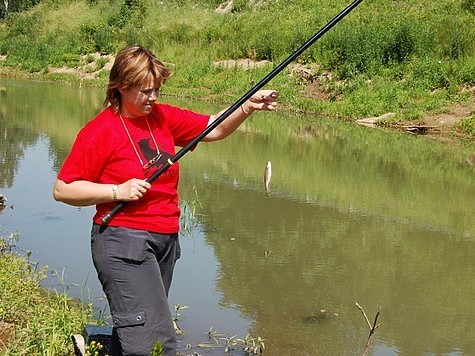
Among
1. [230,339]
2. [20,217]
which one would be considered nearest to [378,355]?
[230,339]

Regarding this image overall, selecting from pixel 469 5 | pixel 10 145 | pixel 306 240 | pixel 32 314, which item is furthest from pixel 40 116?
pixel 32 314

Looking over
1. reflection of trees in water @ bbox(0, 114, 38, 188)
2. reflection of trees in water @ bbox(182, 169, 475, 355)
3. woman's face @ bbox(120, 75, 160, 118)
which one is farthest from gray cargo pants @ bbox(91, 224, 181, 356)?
reflection of trees in water @ bbox(0, 114, 38, 188)

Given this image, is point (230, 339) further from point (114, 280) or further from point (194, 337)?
point (114, 280)

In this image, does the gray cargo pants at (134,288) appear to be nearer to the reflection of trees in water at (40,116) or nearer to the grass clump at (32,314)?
the grass clump at (32,314)

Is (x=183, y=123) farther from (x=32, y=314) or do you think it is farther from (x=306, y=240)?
(x=306, y=240)

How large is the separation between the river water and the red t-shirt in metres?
2.03

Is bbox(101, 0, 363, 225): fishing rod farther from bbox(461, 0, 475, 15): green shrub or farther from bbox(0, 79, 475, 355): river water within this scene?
bbox(461, 0, 475, 15): green shrub

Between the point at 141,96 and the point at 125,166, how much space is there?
31cm

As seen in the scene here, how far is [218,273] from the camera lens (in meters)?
7.23

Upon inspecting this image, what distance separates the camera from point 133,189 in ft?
11.9

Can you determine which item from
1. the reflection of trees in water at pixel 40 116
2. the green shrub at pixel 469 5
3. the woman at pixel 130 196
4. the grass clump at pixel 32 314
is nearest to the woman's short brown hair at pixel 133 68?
the woman at pixel 130 196

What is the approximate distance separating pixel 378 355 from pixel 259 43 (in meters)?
20.1

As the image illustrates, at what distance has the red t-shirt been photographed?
3.72m

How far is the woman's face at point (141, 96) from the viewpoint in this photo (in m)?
3.78
